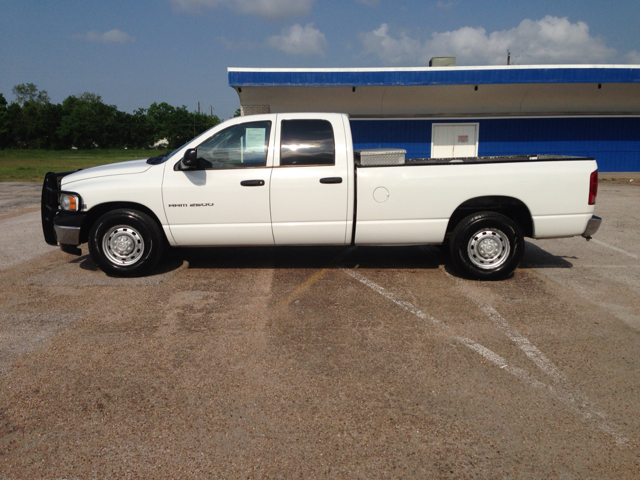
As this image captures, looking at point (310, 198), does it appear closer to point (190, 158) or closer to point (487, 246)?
point (190, 158)

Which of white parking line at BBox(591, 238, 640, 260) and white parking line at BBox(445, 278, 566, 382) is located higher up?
white parking line at BBox(591, 238, 640, 260)

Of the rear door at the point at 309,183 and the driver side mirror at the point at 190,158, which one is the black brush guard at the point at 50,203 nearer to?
the driver side mirror at the point at 190,158

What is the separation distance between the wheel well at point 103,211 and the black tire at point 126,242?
8 cm

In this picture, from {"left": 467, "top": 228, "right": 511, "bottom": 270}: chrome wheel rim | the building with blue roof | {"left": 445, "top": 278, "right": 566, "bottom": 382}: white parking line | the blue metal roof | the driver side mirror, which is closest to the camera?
{"left": 445, "top": 278, "right": 566, "bottom": 382}: white parking line

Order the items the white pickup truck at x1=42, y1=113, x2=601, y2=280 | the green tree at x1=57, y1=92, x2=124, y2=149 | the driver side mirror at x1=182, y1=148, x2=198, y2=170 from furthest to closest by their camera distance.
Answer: the green tree at x1=57, y1=92, x2=124, y2=149 → the white pickup truck at x1=42, y1=113, x2=601, y2=280 → the driver side mirror at x1=182, y1=148, x2=198, y2=170

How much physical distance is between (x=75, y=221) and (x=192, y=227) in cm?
142

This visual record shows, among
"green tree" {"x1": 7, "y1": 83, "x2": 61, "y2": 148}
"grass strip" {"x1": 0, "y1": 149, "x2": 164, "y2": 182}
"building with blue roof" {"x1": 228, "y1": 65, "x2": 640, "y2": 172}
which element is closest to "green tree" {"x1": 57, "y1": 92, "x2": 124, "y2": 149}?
"green tree" {"x1": 7, "y1": 83, "x2": 61, "y2": 148}

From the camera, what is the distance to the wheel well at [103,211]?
6.34 meters

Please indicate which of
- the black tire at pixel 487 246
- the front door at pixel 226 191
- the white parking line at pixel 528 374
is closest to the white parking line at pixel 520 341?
the white parking line at pixel 528 374

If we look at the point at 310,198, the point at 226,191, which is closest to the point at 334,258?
the point at 310,198

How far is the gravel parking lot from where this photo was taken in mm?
2920

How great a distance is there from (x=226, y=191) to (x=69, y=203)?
1952 mm

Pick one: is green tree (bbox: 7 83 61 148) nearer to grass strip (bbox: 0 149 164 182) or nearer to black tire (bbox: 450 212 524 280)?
grass strip (bbox: 0 149 164 182)

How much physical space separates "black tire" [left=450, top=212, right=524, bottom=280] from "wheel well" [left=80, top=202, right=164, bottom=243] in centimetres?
371
